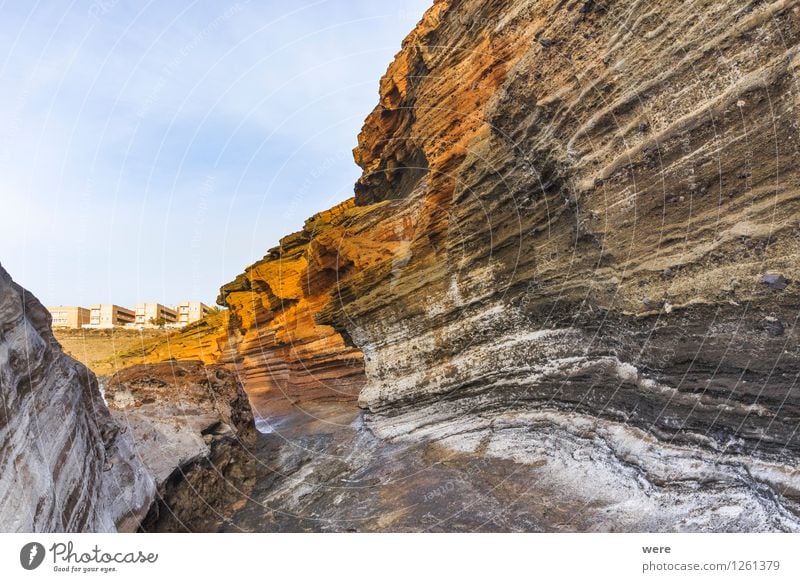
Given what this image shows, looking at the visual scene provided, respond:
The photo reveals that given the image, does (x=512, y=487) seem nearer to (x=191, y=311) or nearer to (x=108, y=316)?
(x=108, y=316)

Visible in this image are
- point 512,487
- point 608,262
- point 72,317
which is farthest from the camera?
point 72,317

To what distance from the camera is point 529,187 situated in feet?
30.2

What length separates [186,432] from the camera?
10422mm

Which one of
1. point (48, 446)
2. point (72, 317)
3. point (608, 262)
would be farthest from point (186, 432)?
point (72, 317)

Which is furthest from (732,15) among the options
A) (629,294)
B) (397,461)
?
(397,461)

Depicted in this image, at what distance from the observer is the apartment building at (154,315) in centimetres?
4252

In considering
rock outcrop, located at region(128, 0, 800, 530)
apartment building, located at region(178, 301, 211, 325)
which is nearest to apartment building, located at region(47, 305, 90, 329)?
apartment building, located at region(178, 301, 211, 325)
